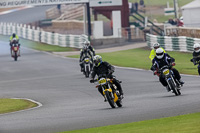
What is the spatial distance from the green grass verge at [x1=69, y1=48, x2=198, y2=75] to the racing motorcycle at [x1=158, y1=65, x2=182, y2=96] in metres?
9.07

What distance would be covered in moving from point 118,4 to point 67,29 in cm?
999

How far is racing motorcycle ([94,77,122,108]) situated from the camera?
17375 millimetres

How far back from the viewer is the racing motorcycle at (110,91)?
1738 cm

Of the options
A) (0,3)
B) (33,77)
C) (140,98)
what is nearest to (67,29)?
(0,3)

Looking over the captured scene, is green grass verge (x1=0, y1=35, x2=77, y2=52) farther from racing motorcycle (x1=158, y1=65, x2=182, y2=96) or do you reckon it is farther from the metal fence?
racing motorcycle (x1=158, y1=65, x2=182, y2=96)

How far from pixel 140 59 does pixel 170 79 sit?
19.5m

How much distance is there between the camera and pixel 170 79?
768 inches

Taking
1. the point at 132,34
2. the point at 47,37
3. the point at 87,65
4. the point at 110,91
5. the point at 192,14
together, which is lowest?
the point at 87,65

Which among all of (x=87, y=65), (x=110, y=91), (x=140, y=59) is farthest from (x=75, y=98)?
(x=140, y=59)

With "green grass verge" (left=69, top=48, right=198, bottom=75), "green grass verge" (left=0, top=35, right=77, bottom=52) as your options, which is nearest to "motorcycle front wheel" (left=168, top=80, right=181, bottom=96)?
"green grass verge" (left=69, top=48, right=198, bottom=75)

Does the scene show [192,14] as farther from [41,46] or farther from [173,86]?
[173,86]

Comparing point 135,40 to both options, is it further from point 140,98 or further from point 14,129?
point 14,129

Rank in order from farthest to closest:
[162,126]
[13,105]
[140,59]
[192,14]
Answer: [192,14] → [140,59] → [13,105] → [162,126]

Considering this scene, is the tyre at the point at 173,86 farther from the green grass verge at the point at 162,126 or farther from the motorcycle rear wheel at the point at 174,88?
the green grass verge at the point at 162,126
